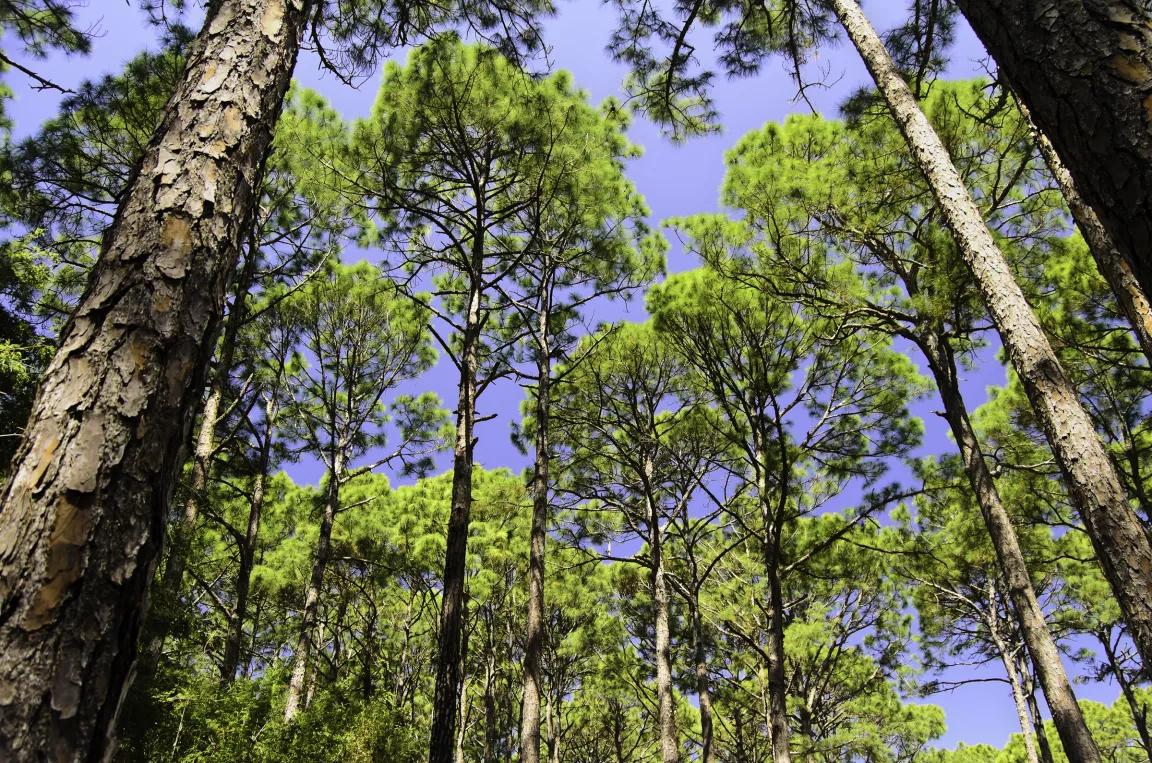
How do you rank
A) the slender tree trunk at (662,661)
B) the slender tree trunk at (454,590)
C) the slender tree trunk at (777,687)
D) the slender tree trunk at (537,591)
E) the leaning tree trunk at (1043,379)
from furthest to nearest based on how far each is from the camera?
the slender tree trunk at (662,661) < the slender tree trunk at (537,591) < the slender tree trunk at (777,687) < the slender tree trunk at (454,590) < the leaning tree trunk at (1043,379)

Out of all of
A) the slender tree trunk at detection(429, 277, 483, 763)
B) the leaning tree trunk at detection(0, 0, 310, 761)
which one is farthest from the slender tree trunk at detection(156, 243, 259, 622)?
the leaning tree trunk at detection(0, 0, 310, 761)

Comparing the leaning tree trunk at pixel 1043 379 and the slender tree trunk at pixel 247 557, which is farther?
the slender tree trunk at pixel 247 557

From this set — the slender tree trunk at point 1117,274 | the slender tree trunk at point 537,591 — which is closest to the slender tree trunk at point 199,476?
the slender tree trunk at point 537,591

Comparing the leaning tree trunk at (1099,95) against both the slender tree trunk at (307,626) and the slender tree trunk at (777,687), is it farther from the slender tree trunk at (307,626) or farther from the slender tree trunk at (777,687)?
the slender tree trunk at (307,626)

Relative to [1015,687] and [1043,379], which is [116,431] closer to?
[1043,379]

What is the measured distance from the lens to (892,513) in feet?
36.3

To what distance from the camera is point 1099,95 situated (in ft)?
2.87

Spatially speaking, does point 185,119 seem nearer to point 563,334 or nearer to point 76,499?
point 76,499

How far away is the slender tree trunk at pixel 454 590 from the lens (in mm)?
4047

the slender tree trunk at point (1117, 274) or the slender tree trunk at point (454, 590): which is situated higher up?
the slender tree trunk at point (1117, 274)

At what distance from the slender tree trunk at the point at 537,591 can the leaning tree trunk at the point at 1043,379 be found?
482 cm

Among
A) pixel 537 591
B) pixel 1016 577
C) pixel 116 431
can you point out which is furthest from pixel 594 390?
pixel 116 431

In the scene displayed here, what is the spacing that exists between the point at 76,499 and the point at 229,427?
355 inches

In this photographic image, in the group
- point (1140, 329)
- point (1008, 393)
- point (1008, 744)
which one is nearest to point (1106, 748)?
point (1008, 744)
